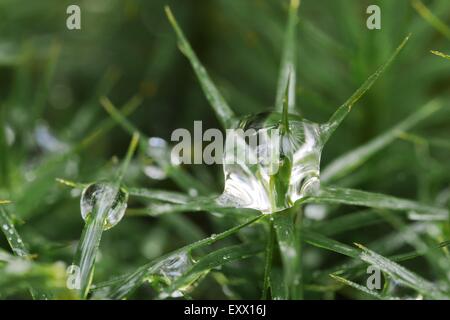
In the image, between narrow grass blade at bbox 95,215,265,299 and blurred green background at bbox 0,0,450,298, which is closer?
narrow grass blade at bbox 95,215,265,299

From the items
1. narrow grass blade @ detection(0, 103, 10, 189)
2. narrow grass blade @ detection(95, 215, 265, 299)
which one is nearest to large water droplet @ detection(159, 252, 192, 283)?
narrow grass blade @ detection(95, 215, 265, 299)

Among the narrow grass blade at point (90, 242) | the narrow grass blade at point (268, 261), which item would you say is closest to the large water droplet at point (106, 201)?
the narrow grass blade at point (90, 242)

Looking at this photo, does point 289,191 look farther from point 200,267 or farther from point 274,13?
point 274,13

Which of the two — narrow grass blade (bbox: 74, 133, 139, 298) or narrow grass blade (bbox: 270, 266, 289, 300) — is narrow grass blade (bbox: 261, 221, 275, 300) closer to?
narrow grass blade (bbox: 270, 266, 289, 300)

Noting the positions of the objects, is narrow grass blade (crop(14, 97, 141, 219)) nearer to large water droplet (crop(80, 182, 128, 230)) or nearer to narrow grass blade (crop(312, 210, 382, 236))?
large water droplet (crop(80, 182, 128, 230))

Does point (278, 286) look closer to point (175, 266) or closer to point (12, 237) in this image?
point (175, 266)

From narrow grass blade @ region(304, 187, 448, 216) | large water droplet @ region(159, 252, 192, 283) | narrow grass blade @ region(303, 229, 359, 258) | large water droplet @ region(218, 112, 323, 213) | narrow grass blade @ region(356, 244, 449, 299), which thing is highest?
large water droplet @ region(218, 112, 323, 213)

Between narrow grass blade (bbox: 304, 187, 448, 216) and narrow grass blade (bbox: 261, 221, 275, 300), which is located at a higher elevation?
narrow grass blade (bbox: 304, 187, 448, 216)
